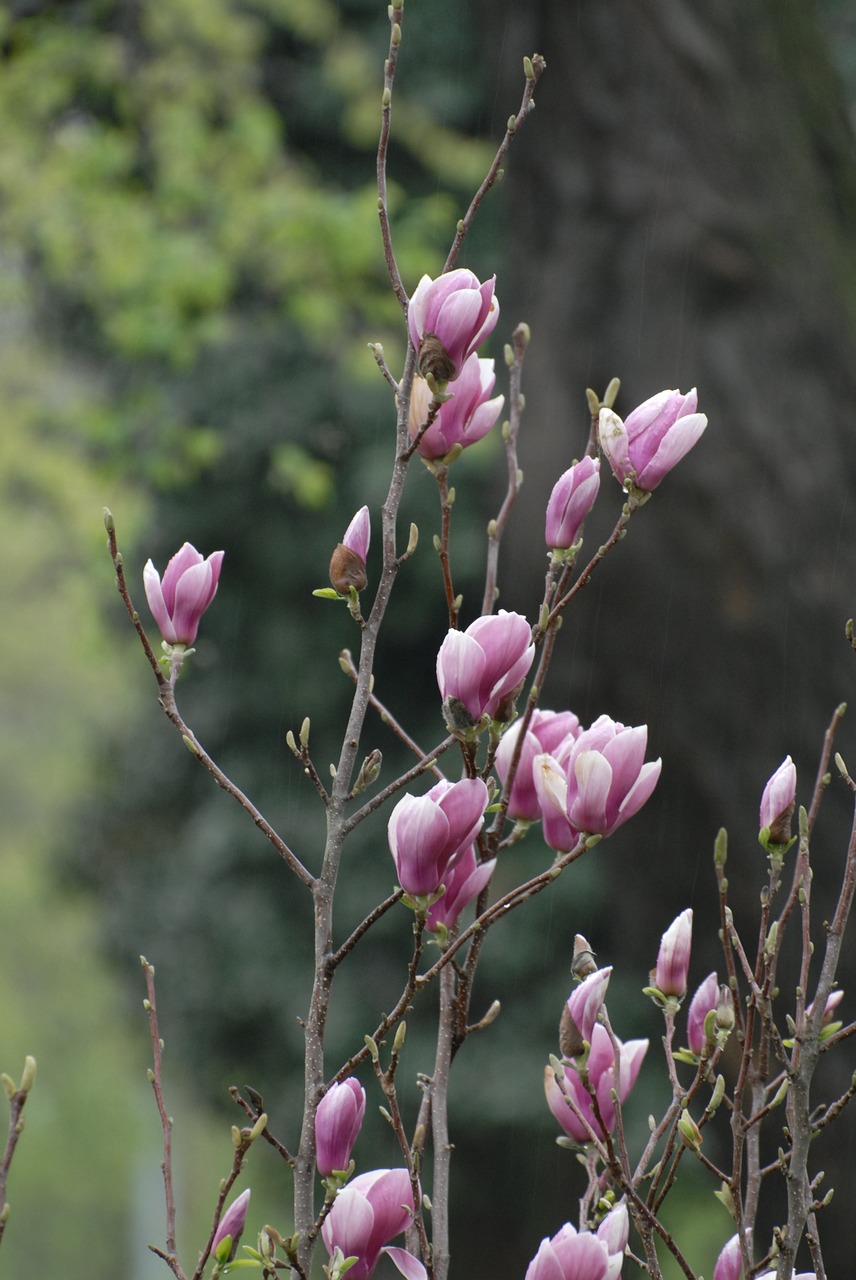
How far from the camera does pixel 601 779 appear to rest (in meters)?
0.75

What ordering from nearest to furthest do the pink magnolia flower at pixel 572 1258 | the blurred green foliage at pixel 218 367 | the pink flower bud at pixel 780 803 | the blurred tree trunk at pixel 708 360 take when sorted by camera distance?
the pink magnolia flower at pixel 572 1258 < the pink flower bud at pixel 780 803 < the blurred tree trunk at pixel 708 360 < the blurred green foliage at pixel 218 367

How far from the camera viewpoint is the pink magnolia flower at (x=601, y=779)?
0.76 m

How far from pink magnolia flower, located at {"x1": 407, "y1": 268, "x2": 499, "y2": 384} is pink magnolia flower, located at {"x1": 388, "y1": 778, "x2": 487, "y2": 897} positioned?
242 mm

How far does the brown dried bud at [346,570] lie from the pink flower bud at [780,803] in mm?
273

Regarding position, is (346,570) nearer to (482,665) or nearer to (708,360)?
(482,665)

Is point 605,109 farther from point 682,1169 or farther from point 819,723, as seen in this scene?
point 682,1169

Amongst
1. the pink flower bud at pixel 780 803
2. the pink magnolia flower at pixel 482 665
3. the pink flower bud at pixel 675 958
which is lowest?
the pink flower bud at pixel 675 958

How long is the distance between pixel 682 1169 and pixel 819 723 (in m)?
2.54

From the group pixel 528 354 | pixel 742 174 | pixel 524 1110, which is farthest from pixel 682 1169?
pixel 742 174

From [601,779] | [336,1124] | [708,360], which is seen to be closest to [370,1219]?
[336,1124]

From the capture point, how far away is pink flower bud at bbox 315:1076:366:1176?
2.36ft

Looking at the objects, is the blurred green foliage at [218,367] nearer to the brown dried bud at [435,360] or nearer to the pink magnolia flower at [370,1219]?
the brown dried bud at [435,360]

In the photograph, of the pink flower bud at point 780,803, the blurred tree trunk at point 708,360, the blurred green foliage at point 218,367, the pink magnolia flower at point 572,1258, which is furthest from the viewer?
the blurred green foliage at point 218,367

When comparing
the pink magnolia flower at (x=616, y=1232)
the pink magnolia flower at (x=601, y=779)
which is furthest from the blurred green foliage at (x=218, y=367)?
the pink magnolia flower at (x=616, y=1232)
